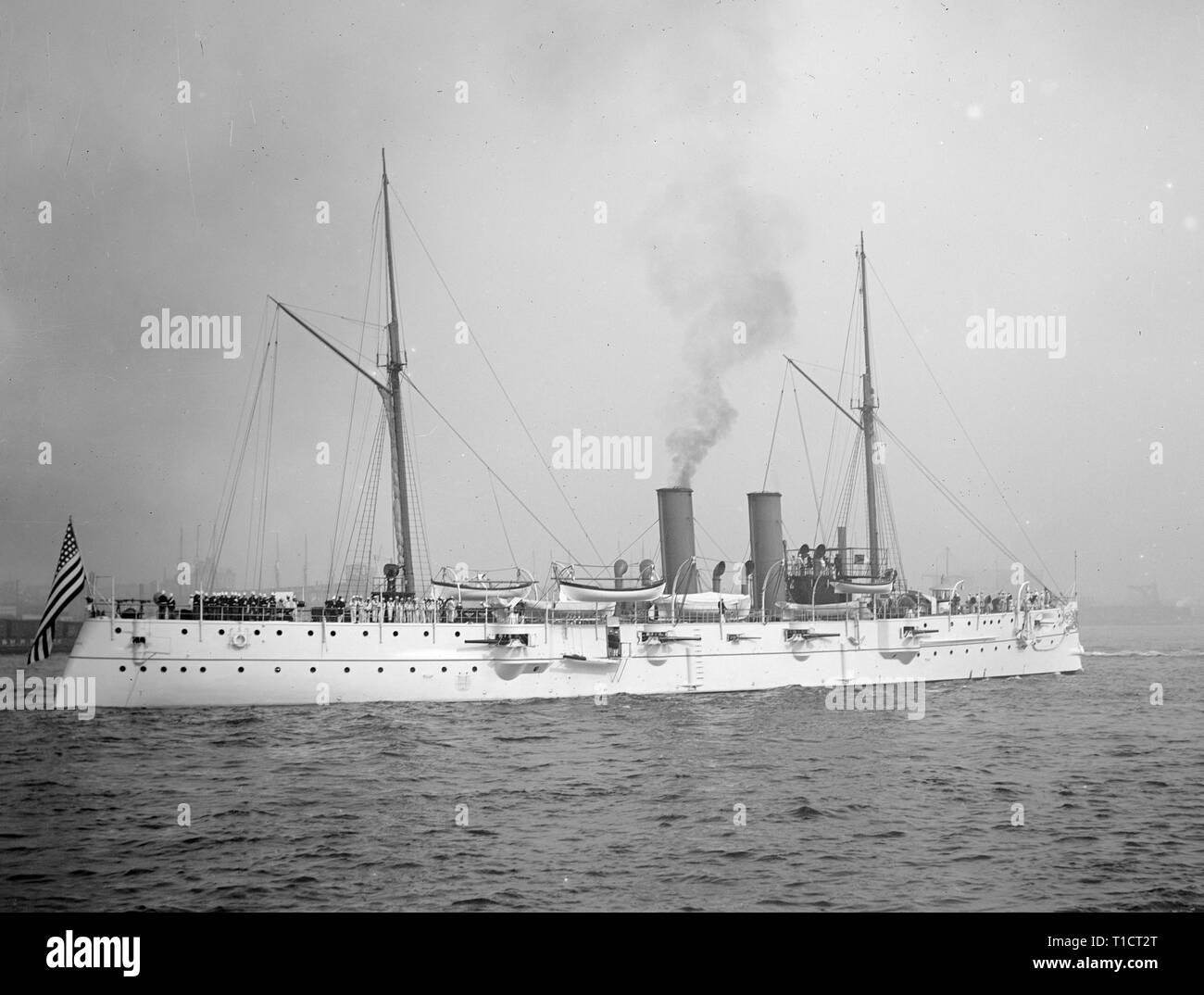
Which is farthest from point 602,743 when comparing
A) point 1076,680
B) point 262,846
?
point 1076,680

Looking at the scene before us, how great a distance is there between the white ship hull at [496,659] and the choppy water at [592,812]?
1728 mm

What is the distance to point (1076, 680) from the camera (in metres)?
53.8

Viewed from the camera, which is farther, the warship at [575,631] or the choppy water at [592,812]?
the warship at [575,631]

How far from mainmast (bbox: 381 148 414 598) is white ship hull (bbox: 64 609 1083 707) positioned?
3.95 metres

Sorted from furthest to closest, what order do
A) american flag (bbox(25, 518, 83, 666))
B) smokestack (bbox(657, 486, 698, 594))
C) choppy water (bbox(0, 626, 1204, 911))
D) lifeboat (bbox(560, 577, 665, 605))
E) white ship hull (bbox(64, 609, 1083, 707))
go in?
1. smokestack (bbox(657, 486, 698, 594))
2. lifeboat (bbox(560, 577, 665, 605))
3. white ship hull (bbox(64, 609, 1083, 707))
4. american flag (bbox(25, 518, 83, 666))
5. choppy water (bbox(0, 626, 1204, 911))

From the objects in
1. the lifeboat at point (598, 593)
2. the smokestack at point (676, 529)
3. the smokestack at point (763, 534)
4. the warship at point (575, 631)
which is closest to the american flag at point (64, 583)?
the warship at point (575, 631)

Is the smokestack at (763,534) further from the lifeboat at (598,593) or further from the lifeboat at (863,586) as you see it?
the lifeboat at (598,593)

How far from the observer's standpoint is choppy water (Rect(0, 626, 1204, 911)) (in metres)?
14.8

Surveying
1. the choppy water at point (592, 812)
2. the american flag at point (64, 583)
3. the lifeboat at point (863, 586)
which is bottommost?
the choppy water at point (592, 812)

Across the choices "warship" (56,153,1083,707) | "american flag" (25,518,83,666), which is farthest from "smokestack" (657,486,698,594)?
"american flag" (25,518,83,666)

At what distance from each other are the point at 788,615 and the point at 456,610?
17.2m

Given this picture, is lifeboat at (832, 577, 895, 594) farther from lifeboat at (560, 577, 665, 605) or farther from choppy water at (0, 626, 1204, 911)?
choppy water at (0, 626, 1204, 911)

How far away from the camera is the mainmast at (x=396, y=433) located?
41.1 meters
